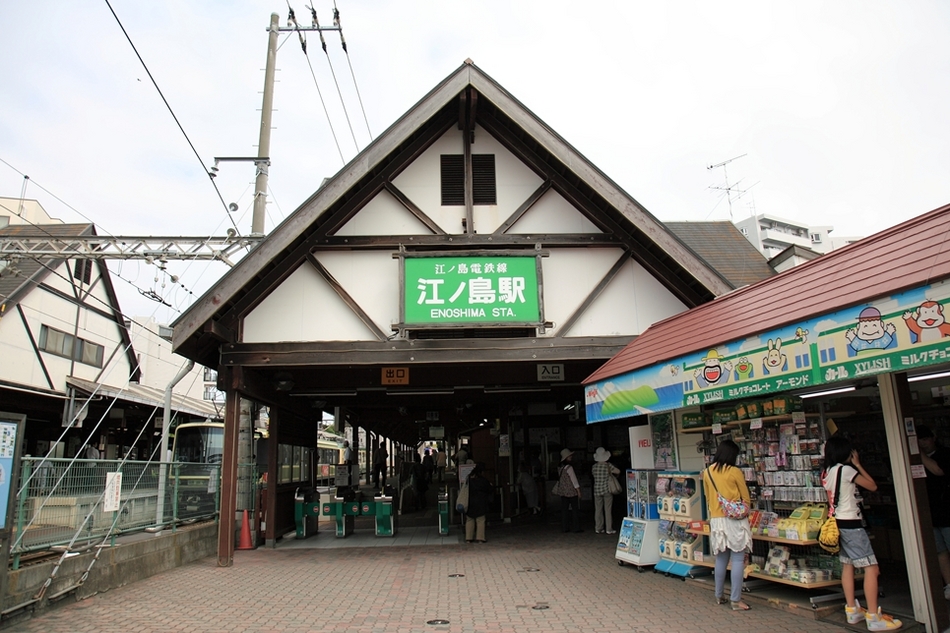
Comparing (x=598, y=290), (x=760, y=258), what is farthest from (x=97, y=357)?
(x=760, y=258)

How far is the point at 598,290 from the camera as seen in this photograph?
1119cm

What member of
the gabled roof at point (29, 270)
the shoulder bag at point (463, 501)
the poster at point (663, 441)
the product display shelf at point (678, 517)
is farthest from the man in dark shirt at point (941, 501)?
the gabled roof at point (29, 270)

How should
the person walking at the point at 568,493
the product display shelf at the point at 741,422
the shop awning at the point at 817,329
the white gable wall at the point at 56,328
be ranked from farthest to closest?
the white gable wall at the point at 56,328, the person walking at the point at 568,493, the product display shelf at the point at 741,422, the shop awning at the point at 817,329

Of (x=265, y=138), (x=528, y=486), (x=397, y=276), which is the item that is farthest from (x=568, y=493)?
(x=265, y=138)

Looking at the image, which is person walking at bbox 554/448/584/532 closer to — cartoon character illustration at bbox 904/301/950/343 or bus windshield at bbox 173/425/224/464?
cartoon character illustration at bbox 904/301/950/343

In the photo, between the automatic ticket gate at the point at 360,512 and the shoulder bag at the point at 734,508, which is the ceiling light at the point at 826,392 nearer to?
the shoulder bag at the point at 734,508

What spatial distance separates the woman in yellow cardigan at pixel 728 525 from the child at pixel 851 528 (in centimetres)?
92

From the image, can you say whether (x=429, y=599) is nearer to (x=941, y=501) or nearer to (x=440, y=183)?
(x=941, y=501)

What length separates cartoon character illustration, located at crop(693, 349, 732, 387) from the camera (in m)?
7.35

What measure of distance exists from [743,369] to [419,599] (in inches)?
193

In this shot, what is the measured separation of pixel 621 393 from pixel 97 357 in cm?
2441

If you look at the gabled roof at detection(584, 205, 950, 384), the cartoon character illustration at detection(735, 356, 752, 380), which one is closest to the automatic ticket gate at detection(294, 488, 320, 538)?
the gabled roof at detection(584, 205, 950, 384)

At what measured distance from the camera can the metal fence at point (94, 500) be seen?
24.7 ft

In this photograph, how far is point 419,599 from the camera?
8133 mm
